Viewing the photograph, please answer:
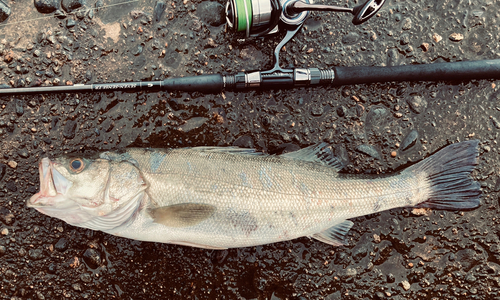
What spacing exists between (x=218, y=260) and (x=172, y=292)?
0.52m

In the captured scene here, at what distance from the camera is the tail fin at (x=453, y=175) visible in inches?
98.0

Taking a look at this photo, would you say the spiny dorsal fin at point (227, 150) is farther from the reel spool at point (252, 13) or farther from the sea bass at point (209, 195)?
the reel spool at point (252, 13)

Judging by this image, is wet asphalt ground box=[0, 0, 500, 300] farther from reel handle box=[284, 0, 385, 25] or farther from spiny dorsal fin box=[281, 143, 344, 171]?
reel handle box=[284, 0, 385, 25]

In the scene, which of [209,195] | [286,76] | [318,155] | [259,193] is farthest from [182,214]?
[286,76]

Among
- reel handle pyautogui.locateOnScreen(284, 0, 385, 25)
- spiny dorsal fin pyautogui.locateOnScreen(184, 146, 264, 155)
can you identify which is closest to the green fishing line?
reel handle pyautogui.locateOnScreen(284, 0, 385, 25)

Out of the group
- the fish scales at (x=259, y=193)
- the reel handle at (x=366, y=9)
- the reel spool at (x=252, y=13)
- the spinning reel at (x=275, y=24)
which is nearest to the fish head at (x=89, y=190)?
the fish scales at (x=259, y=193)

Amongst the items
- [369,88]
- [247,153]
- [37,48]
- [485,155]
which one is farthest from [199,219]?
[485,155]

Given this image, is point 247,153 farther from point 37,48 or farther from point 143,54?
point 37,48

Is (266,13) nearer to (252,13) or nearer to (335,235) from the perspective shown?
(252,13)

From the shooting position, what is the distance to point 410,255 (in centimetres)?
277

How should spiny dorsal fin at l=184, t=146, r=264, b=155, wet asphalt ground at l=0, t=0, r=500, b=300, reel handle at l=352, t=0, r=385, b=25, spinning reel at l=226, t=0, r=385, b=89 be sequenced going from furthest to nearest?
wet asphalt ground at l=0, t=0, r=500, b=300 → spiny dorsal fin at l=184, t=146, r=264, b=155 → spinning reel at l=226, t=0, r=385, b=89 → reel handle at l=352, t=0, r=385, b=25

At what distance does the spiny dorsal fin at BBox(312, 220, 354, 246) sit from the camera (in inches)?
97.0

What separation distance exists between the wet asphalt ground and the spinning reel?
0.20 meters

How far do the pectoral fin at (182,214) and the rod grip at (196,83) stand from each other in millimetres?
990
